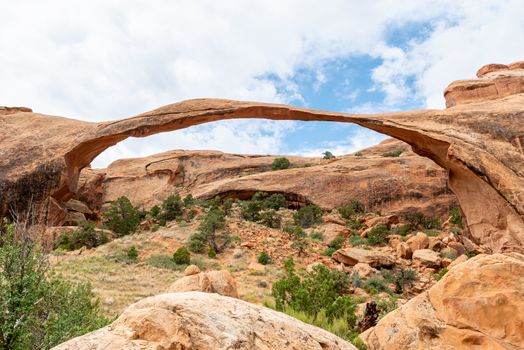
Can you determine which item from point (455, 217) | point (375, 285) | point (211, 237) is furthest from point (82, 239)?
point (455, 217)

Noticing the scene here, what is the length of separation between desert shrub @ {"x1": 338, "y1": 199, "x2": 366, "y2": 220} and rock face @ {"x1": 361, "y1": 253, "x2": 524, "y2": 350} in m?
22.0

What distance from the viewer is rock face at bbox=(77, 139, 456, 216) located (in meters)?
27.0

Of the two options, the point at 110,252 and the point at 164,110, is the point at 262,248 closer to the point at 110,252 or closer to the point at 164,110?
the point at 110,252

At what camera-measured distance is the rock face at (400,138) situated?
26.2 ft

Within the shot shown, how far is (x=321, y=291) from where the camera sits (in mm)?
8344

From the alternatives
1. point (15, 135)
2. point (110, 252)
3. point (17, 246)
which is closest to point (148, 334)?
point (17, 246)

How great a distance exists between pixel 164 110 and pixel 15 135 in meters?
4.11

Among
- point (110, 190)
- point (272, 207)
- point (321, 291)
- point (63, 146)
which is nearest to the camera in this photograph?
point (321, 291)

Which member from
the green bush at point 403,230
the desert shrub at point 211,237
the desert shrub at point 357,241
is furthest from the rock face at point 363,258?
the green bush at point 403,230

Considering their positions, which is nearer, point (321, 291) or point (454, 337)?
point (454, 337)

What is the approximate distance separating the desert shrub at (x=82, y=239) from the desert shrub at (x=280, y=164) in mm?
20201

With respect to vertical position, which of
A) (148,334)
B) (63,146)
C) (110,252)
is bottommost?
(110,252)

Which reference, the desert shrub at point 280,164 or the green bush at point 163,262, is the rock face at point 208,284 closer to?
the green bush at point 163,262

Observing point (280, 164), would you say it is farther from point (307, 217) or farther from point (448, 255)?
point (448, 255)
